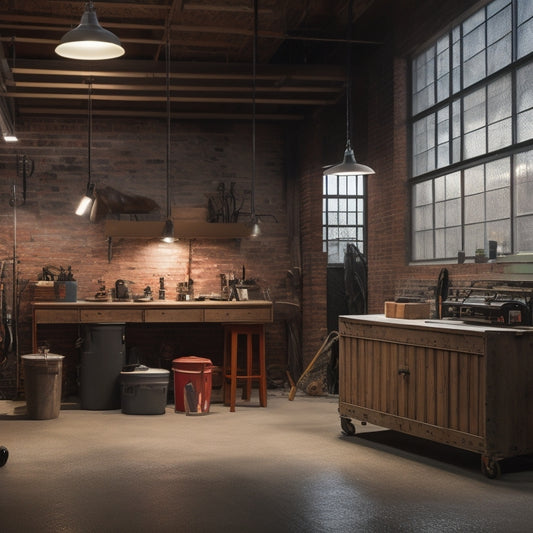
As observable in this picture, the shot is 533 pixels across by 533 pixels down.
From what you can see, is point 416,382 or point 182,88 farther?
point 182,88

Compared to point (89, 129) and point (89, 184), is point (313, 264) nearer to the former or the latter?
point (89, 184)

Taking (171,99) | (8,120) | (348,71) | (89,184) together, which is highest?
(348,71)

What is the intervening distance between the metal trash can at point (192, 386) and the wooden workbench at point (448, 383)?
6.42 feet

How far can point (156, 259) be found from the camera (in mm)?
10750

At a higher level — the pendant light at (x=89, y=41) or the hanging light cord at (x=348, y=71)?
the hanging light cord at (x=348, y=71)

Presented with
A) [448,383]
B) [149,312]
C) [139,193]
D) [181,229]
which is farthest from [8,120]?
[448,383]

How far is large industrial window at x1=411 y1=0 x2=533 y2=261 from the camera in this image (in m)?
6.68

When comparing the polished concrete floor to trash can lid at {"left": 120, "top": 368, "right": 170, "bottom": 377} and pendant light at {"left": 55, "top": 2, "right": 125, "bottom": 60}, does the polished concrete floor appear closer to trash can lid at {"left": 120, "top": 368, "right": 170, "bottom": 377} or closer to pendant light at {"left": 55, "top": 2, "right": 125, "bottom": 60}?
trash can lid at {"left": 120, "top": 368, "right": 170, "bottom": 377}

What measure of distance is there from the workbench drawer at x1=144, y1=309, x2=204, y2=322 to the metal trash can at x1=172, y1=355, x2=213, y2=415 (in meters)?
0.65

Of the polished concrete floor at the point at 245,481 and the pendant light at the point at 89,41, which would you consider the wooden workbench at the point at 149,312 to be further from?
the pendant light at the point at 89,41

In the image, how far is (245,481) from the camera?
218 inches

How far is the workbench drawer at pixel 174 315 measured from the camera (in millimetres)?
9320

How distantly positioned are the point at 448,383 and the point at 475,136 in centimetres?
258

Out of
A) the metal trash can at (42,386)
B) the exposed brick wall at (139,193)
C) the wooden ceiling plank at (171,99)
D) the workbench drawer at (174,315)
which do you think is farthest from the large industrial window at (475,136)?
the metal trash can at (42,386)
